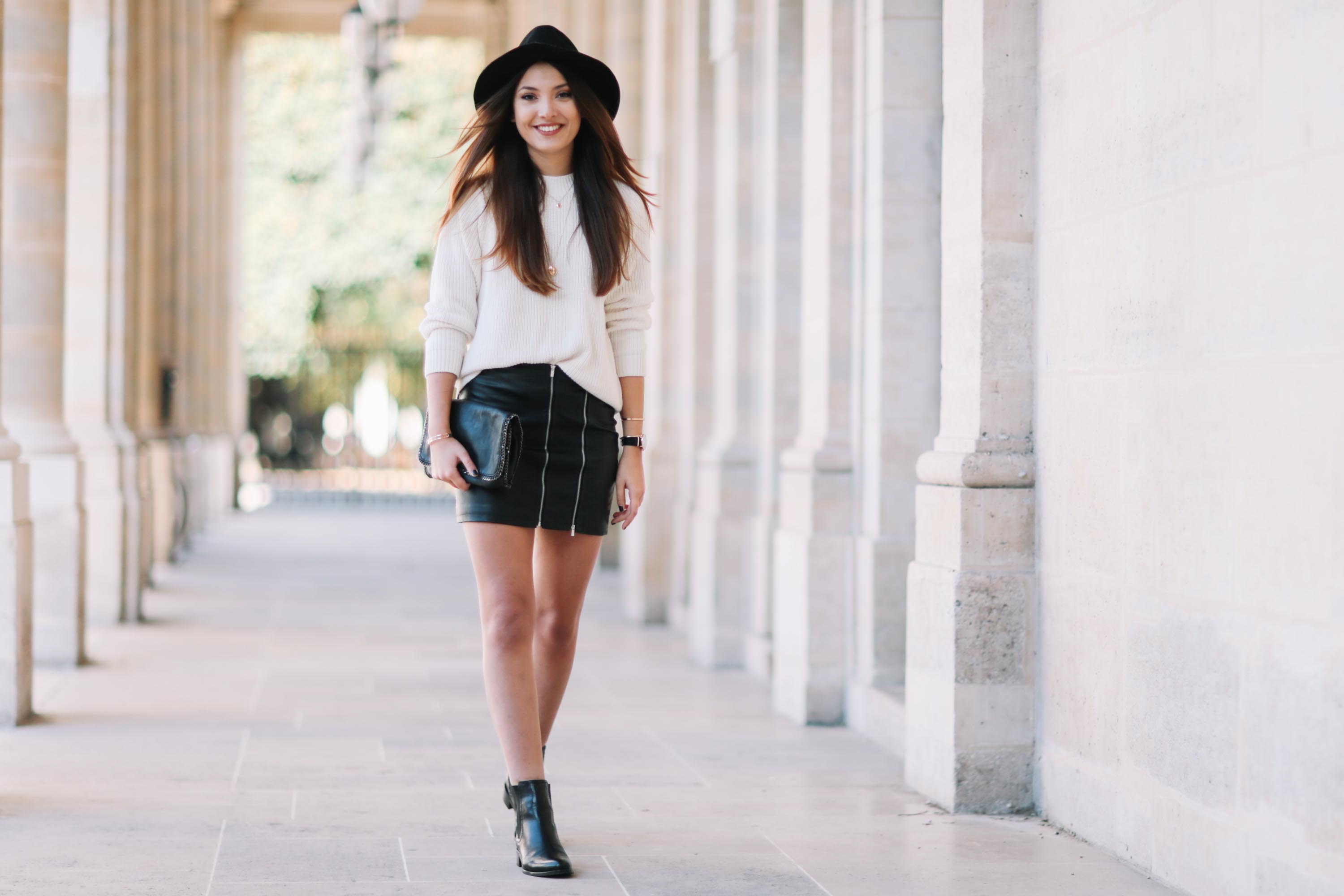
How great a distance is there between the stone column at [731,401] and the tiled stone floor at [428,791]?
32 centimetres

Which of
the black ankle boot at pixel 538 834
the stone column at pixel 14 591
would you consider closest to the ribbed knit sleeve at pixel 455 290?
the black ankle boot at pixel 538 834

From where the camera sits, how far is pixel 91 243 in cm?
1098

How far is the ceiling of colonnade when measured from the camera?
26.1 meters

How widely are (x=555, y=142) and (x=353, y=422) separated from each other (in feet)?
86.0

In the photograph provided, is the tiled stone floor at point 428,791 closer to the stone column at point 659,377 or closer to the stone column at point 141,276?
the stone column at point 659,377

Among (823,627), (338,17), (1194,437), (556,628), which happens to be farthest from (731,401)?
(338,17)

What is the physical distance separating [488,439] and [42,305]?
5413 mm

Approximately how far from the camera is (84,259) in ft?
36.3

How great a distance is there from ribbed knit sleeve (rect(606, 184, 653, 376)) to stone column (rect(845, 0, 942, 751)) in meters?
1.98

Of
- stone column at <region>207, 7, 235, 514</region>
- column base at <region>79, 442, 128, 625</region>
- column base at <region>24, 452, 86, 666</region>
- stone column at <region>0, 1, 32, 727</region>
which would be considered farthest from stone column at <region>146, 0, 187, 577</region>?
stone column at <region>0, 1, 32, 727</region>

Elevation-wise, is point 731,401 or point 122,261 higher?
point 122,261

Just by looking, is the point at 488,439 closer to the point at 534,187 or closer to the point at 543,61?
the point at 534,187

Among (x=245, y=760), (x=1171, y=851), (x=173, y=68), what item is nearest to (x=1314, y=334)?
(x=1171, y=851)

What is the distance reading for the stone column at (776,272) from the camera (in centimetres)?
802
